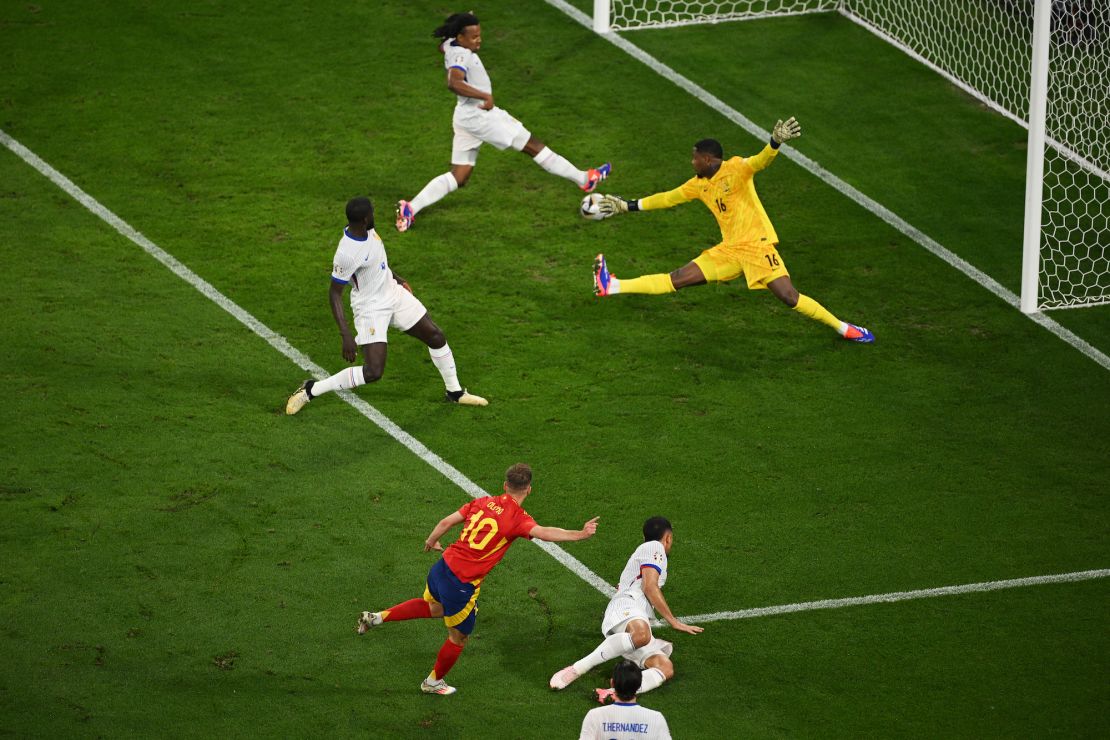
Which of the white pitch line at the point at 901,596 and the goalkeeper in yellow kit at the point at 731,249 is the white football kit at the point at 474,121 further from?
the white pitch line at the point at 901,596

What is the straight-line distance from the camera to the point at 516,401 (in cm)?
1343

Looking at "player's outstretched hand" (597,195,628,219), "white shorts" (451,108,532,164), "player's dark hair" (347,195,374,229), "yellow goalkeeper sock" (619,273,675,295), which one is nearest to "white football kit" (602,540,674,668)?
"player's dark hair" (347,195,374,229)

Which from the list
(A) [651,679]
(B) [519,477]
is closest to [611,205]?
(B) [519,477]

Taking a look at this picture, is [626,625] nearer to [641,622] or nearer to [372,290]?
[641,622]

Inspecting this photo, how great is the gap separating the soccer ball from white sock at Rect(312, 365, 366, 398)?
125 inches

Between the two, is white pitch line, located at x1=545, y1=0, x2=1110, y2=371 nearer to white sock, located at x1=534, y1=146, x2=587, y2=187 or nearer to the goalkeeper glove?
white sock, located at x1=534, y1=146, x2=587, y2=187

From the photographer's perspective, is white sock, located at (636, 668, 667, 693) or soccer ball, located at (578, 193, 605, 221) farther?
soccer ball, located at (578, 193, 605, 221)

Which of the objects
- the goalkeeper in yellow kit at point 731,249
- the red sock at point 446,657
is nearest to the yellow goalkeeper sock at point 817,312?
the goalkeeper in yellow kit at point 731,249

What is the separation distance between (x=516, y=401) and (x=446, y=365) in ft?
2.37

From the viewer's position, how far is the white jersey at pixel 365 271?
1218cm

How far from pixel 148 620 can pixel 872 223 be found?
8.60 metres

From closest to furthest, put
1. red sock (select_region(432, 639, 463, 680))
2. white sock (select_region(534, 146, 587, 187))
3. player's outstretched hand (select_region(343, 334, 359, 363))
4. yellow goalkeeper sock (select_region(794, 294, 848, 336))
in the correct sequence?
1. red sock (select_region(432, 639, 463, 680))
2. player's outstretched hand (select_region(343, 334, 359, 363))
3. yellow goalkeeper sock (select_region(794, 294, 848, 336))
4. white sock (select_region(534, 146, 587, 187))

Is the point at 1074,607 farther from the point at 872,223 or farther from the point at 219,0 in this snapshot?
the point at 219,0

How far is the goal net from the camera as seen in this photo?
1562 centimetres
